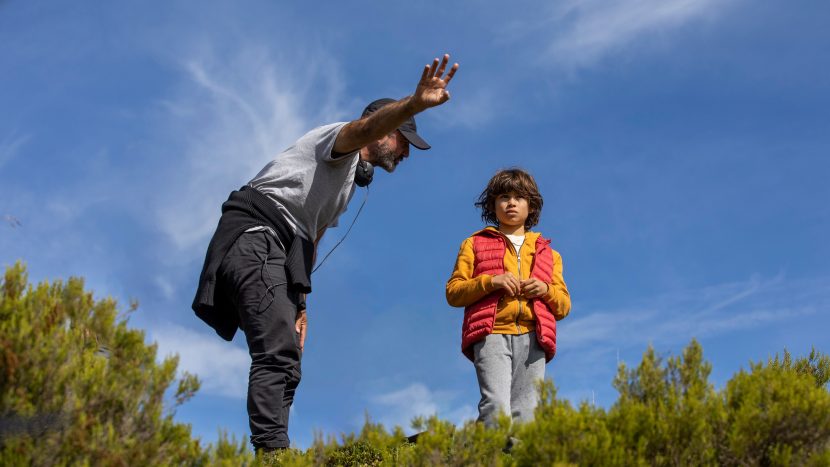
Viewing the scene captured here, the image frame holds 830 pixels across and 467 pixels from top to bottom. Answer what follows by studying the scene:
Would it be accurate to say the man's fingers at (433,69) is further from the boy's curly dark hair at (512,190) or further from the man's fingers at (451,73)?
the boy's curly dark hair at (512,190)

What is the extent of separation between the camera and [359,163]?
657 centimetres

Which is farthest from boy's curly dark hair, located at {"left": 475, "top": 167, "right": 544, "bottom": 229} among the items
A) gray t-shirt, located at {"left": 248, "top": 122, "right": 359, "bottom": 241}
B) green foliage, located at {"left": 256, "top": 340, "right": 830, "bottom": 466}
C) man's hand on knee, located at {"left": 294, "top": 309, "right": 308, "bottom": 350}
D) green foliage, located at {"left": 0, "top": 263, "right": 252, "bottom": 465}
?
green foliage, located at {"left": 0, "top": 263, "right": 252, "bottom": 465}

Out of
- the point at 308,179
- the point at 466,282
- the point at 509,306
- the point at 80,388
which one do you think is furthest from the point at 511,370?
the point at 80,388

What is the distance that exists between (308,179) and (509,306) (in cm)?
194

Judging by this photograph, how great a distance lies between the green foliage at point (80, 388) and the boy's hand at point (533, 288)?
3143 millimetres

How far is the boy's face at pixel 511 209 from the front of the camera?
7008mm

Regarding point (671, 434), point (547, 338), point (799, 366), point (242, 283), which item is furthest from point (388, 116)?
point (799, 366)

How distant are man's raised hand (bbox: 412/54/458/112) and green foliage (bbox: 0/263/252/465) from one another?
2479 mm

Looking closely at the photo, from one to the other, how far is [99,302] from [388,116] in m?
2.42

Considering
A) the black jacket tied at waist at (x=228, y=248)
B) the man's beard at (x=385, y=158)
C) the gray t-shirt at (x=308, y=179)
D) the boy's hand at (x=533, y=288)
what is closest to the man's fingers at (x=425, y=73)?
the gray t-shirt at (x=308, y=179)

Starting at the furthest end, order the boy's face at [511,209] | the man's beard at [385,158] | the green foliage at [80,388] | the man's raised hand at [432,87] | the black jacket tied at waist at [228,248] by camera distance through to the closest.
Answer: the boy's face at [511,209] < the man's beard at [385,158] < the black jacket tied at waist at [228,248] < the man's raised hand at [432,87] < the green foliage at [80,388]

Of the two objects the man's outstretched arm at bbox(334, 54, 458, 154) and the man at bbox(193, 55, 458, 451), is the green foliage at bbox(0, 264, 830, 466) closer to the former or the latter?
the man at bbox(193, 55, 458, 451)

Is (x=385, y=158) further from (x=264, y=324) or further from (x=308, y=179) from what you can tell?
(x=264, y=324)

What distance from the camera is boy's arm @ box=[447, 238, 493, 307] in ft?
20.8
